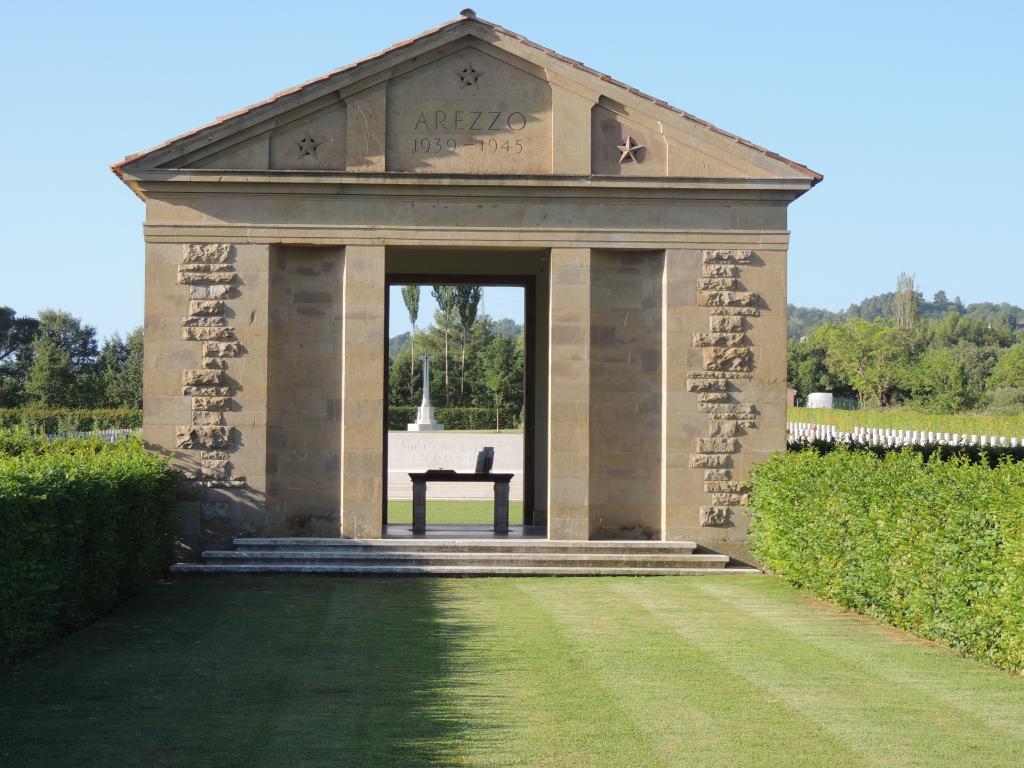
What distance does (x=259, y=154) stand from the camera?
17.3 metres

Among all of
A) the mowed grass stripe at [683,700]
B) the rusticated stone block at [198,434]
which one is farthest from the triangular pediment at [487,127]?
the mowed grass stripe at [683,700]

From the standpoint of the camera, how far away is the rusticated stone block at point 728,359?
58.0 feet

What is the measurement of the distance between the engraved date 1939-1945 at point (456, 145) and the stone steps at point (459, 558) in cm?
538

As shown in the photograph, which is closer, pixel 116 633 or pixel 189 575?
pixel 116 633

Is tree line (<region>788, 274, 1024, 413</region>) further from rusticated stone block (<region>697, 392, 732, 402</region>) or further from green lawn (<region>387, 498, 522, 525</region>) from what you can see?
rusticated stone block (<region>697, 392, 732, 402</region>)

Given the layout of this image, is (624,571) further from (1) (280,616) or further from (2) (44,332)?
(2) (44,332)

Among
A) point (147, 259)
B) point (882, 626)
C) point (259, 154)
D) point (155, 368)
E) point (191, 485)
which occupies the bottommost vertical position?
point (882, 626)

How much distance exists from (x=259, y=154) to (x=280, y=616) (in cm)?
709

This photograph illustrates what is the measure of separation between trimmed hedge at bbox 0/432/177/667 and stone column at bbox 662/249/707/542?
676 cm

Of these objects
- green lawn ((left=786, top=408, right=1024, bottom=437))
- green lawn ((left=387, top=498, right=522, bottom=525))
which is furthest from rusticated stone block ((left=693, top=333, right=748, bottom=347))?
green lawn ((left=786, top=408, right=1024, bottom=437))

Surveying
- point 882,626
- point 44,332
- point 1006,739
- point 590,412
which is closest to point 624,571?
Result: point 590,412

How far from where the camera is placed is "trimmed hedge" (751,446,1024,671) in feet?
33.8

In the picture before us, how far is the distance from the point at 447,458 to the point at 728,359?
70.9ft

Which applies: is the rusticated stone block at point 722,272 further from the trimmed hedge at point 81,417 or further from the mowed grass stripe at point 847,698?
the trimmed hedge at point 81,417
